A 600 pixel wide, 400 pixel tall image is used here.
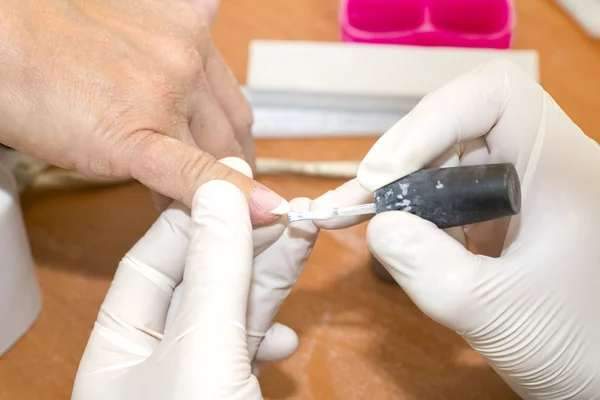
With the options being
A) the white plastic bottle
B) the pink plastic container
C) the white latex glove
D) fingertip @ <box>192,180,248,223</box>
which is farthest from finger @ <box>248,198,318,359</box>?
the pink plastic container

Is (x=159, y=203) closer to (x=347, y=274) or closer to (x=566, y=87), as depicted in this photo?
(x=347, y=274)

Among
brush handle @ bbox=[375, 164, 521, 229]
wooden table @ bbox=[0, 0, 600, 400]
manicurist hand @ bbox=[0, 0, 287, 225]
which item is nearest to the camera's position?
brush handle @ bbox=[375, 164, 521, 229]

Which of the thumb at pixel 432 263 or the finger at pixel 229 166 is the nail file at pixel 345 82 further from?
the thumb at pixel 432 263

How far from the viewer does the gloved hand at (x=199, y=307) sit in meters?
0.62

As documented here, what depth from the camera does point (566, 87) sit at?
114 cm

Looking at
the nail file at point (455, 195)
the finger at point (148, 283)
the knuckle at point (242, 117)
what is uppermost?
the nail file at point (455, 195)

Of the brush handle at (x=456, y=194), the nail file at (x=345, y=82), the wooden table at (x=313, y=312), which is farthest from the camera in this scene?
the nail file at (x=345, y=82)

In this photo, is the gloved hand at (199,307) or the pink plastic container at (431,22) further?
the pink plastic container at (431,22)

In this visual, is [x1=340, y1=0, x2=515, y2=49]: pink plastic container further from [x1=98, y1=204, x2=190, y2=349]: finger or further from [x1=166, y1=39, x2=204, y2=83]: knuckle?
[x1=98, y1=204, x2=190, y2=349]: finger

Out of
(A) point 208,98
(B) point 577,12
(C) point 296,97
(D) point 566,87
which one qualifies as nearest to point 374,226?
(A) point 208,98

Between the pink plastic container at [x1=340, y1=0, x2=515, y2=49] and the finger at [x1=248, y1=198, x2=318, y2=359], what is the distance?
51 centimetres

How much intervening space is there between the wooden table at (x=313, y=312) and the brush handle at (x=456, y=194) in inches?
10.9

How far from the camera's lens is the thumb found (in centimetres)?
64

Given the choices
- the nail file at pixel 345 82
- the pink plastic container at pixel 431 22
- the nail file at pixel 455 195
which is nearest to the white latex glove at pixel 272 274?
the nail file at pixel 455 195
